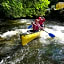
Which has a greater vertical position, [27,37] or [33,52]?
[27,37]

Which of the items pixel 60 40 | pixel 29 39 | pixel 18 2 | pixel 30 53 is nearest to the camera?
pixel 30 53

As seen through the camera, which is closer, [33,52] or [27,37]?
[33,52]

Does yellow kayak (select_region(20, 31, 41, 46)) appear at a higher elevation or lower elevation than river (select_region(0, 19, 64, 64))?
higher

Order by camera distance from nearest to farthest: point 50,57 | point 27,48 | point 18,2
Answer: point 50,57 → point 27,48 → point 18,2

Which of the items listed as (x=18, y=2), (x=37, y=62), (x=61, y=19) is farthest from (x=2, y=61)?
(x=61, y=19)

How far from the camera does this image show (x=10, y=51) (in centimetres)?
870

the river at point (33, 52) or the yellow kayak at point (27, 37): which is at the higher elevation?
the yellow kayak at point (27, 37)

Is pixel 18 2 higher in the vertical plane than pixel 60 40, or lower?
higher

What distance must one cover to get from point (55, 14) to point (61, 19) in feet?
4.51

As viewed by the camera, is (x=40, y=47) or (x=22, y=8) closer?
(x=40, y=47)

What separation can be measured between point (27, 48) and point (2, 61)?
2.21m

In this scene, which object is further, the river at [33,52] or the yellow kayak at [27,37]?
the yellow kayak at [27,37]

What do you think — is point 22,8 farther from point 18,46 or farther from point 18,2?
point 18,46

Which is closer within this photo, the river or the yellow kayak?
the river
